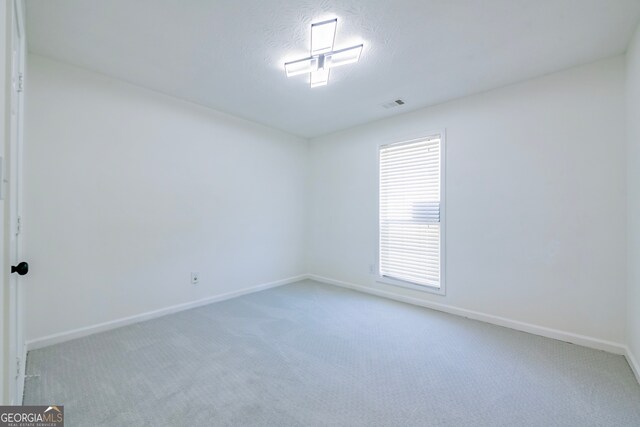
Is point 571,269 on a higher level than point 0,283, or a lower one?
lower

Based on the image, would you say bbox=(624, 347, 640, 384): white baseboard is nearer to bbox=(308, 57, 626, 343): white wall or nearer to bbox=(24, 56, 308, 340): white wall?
bbox=(308, 57, 626, 343): white wall

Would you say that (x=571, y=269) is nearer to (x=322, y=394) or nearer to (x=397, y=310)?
(x=397, y=310)

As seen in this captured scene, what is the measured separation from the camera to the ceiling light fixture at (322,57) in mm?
2064

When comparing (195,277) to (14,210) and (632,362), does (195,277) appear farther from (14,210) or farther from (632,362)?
(632,362)

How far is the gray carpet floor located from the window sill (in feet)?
1.48

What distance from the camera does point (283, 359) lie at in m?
2.28

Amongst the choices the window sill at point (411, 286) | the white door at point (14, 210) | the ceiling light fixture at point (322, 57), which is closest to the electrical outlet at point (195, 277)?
the white door at point (14, 210)

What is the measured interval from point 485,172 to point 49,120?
4.37m

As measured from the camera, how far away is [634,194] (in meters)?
2.14

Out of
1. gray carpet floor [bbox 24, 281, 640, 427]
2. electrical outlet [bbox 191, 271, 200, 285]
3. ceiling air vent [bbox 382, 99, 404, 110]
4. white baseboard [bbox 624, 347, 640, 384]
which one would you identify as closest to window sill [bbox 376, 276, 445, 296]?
gray carpet floor [bbox 24, 281, 640, 427]

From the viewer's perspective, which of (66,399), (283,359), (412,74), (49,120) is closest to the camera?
(66,399)

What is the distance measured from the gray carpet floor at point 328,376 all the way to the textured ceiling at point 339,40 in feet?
8.46

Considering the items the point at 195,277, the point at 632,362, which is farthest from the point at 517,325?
the point at 195,277

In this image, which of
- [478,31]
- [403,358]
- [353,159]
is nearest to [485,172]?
[478,31]
